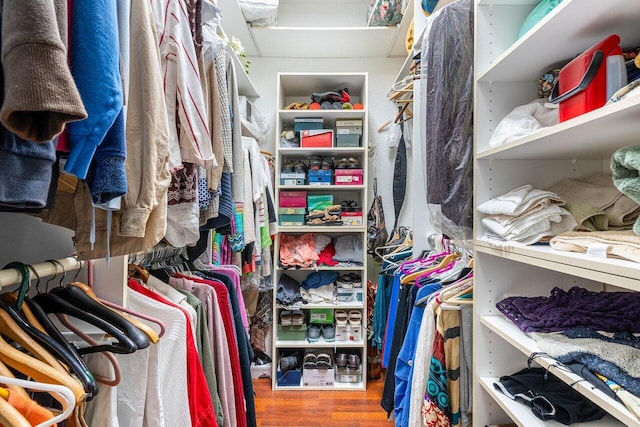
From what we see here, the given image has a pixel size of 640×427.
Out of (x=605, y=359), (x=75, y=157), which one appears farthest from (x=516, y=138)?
(x=75, y=157)

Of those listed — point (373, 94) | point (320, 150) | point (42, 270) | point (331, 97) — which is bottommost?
point (42, 270)

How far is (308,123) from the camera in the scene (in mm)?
2469

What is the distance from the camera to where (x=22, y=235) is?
816 millimetres

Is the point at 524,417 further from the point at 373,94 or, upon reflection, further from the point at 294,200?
the point at 373,94

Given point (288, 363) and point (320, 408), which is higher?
point (288, 363)

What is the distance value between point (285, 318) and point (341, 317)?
394 millimetres

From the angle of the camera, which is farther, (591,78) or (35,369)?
(591,78)

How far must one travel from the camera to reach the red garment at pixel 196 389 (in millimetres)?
958

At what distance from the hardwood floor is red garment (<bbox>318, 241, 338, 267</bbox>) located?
A: 33.8 inches

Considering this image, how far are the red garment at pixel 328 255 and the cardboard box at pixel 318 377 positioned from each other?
0.72 meters

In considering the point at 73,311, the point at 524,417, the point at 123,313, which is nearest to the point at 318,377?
the point at 524,417

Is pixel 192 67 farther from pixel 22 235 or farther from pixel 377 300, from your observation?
pixel 377 300

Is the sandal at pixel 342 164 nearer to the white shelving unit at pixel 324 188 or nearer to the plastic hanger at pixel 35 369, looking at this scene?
the white shelving unit at pixel 324 188

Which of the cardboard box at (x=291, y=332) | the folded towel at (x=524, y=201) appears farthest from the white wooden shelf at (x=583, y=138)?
the cardboard box at (x=291, y=332)
